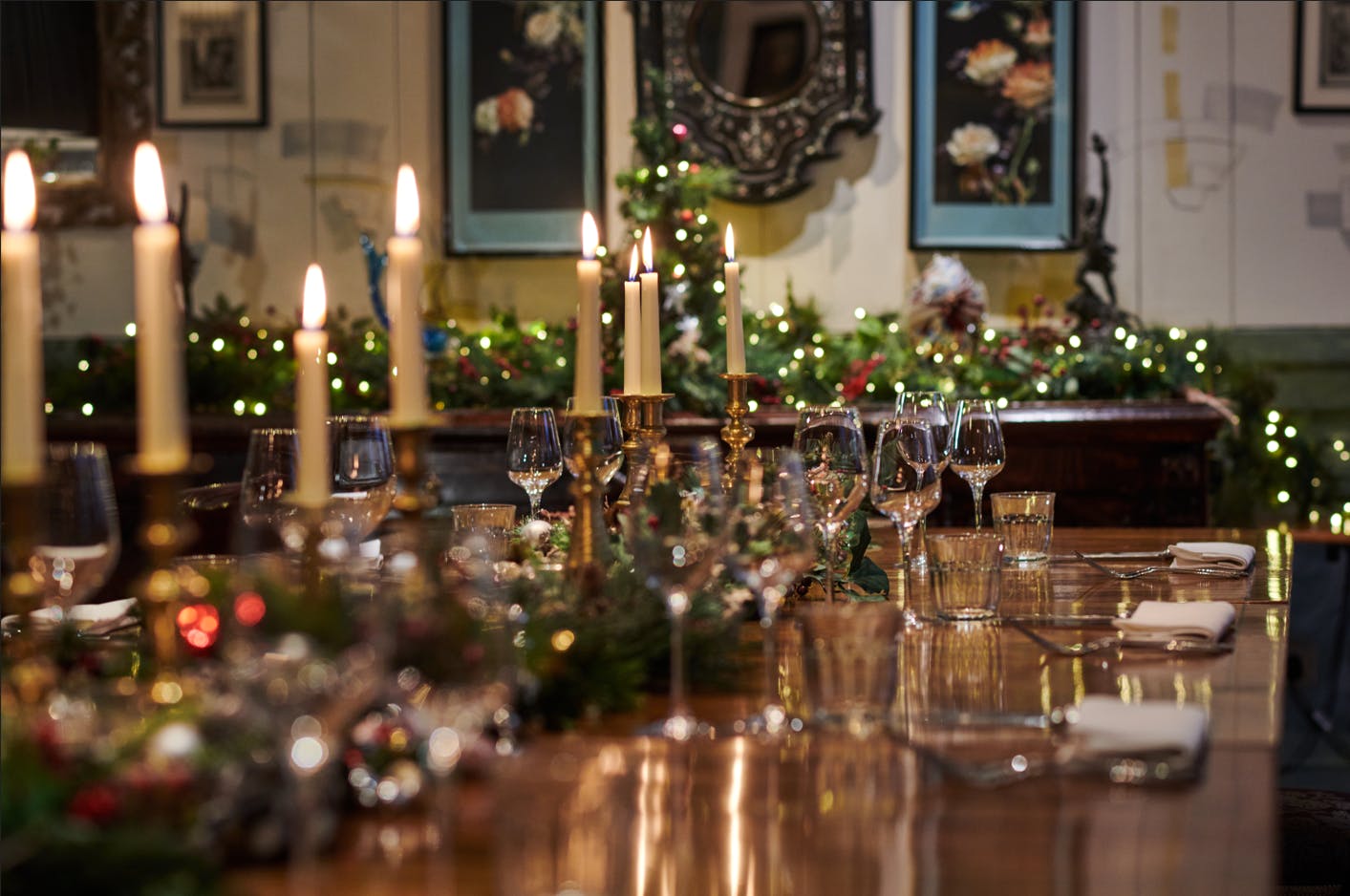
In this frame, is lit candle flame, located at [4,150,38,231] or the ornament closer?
lit candle flame, located at [4,150,38,231]

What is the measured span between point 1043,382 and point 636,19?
1.90 metres

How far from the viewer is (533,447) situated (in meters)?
1.92

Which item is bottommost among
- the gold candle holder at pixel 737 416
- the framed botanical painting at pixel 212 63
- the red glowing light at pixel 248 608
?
the red glowing light at pixel 248 608

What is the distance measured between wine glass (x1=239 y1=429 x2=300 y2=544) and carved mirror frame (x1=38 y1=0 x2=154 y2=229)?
13.3 feet

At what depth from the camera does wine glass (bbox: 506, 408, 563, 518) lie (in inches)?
75.4

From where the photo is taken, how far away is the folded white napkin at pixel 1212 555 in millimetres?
2072

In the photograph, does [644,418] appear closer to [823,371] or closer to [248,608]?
[248,608]

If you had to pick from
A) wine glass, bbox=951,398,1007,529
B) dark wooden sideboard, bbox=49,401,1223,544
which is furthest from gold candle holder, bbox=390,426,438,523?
dark wooden sideboard, bbox=49,401,1223,544

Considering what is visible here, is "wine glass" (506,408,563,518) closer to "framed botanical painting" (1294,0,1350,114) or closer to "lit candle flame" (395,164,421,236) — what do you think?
"lit candle flame" (395,164,421,236)

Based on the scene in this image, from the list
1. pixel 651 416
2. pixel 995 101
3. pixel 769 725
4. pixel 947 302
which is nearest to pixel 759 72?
pixel 995 101

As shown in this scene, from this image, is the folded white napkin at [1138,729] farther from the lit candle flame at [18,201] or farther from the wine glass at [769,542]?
the lit candle flame at [18,201]

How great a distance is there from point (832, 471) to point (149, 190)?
94 centimetres

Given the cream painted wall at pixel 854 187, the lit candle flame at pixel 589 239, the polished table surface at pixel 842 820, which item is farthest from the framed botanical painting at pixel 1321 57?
the polished table surface at pixel 842 820

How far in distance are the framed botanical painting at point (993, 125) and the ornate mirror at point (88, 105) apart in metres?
2.75
